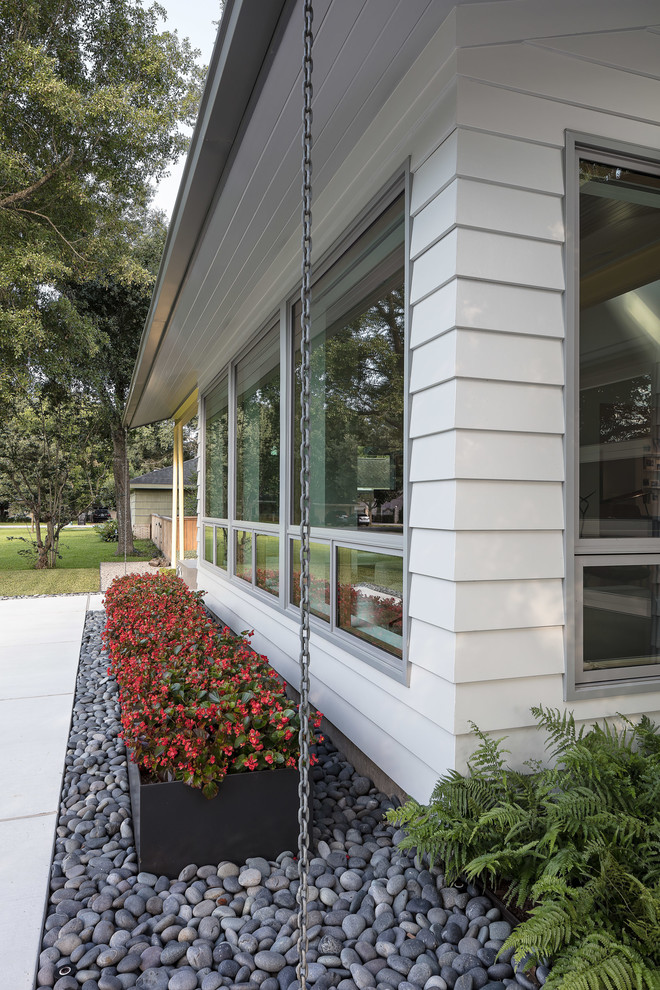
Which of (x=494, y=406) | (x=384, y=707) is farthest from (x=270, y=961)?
(x=494, y=406)

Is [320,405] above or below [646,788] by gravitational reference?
above

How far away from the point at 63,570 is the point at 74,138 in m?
7.72

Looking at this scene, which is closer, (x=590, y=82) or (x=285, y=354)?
(x=590, y=82)

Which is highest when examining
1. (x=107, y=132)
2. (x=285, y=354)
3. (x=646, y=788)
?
(x=107, y=132)

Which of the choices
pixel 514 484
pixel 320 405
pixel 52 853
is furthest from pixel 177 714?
pixel 320 405

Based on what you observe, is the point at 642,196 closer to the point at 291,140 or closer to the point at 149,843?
the point at 291,140

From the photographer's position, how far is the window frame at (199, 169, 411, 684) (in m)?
2.61

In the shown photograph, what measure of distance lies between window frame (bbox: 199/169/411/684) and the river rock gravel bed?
2.28 feet

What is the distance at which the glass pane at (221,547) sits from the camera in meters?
6.53

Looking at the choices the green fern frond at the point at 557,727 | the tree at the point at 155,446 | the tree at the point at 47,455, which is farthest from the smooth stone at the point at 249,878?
the tree at the point at 155,446

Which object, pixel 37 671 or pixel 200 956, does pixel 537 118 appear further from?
pixel 37 671

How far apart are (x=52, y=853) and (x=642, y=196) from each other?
342cm

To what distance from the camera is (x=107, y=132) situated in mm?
10281

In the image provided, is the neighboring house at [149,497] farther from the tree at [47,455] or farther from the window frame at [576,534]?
the window frame at [576,534]
